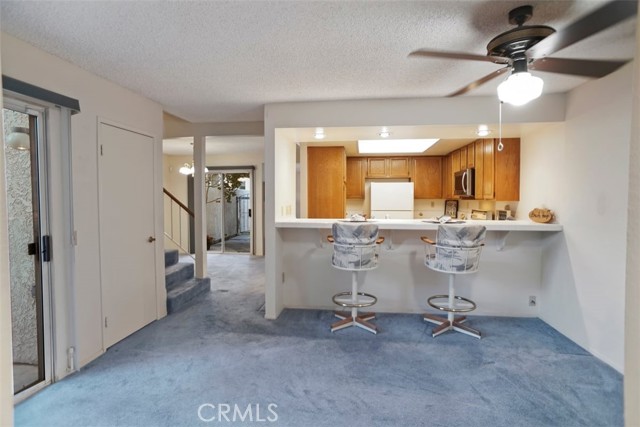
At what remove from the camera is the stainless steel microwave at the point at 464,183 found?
4.50 meters

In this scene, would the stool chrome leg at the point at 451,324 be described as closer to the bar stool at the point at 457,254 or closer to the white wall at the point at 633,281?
the bar stool at the point at 457,254

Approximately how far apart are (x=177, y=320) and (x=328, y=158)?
285 centimetres

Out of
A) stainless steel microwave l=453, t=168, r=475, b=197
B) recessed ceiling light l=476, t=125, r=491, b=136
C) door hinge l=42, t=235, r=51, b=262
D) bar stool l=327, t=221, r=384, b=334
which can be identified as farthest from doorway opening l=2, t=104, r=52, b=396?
stainless steel microwave l=453, t=168, r=475, b=197

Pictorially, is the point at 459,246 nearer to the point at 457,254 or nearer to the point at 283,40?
the point at 457,254

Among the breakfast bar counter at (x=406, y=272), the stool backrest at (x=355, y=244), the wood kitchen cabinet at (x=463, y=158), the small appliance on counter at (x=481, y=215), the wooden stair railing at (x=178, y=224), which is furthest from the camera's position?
the wooden stair railing at (x=178, y=224)

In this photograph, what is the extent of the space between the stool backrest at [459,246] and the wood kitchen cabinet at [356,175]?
2.91 metres

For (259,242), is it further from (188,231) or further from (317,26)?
(317,26)

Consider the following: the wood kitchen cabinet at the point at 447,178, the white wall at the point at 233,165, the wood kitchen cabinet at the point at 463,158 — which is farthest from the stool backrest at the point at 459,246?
the white wall at the point at 233,165

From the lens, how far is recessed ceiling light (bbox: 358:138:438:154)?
14.2 ft

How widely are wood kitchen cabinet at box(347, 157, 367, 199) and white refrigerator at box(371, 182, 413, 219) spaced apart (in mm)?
384

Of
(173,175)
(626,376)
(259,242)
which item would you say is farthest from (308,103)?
(173,175)

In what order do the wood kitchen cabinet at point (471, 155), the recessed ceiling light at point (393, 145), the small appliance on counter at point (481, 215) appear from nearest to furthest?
the recessed ceiling light at point (393, 145)
the wood kitchen cabinet at point (471, 155)
the small appliance on counter at point (481, 215)

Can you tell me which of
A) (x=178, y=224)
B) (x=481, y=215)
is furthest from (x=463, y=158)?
(x=178, y=224)

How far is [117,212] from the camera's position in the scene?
9.53 ft
